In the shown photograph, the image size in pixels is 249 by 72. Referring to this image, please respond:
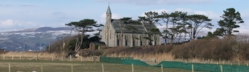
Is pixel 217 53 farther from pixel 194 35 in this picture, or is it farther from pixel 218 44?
pixel 194 35

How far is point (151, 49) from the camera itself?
97562mm

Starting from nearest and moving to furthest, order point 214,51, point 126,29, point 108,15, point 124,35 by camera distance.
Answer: point 214,51 < point 126,29 < point 124,35 < point 108,15

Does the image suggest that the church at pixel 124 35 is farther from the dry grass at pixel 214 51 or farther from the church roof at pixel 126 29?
the dry grass at pixel 214 51

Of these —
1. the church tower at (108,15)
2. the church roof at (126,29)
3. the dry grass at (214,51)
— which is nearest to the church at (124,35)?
the church roof at (126,29)

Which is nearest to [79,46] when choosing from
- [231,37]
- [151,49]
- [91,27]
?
[91,27]

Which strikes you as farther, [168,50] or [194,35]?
[194,35]

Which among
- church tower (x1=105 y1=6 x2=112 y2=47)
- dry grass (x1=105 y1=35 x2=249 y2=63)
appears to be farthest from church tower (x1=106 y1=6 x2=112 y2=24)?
dry grass (x1=105 y1=35 x2=249 y2=63)

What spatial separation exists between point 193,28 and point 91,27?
30172 millimetres

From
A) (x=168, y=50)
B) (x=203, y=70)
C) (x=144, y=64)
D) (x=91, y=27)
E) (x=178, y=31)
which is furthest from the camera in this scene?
(x=91, y=27)

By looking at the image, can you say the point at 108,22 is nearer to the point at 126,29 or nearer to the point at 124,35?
the point at 124,35

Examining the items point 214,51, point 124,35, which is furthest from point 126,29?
point 214,51

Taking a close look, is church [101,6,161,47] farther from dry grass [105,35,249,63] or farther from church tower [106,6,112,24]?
dry grass [105,35,249,63]

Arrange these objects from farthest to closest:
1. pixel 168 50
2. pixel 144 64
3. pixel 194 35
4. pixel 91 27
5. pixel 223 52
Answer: pixel 91 27
pixel 194 35
pixel 168 50
pixel 223 52
pixel 144 64

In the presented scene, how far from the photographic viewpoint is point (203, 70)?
172 feet
